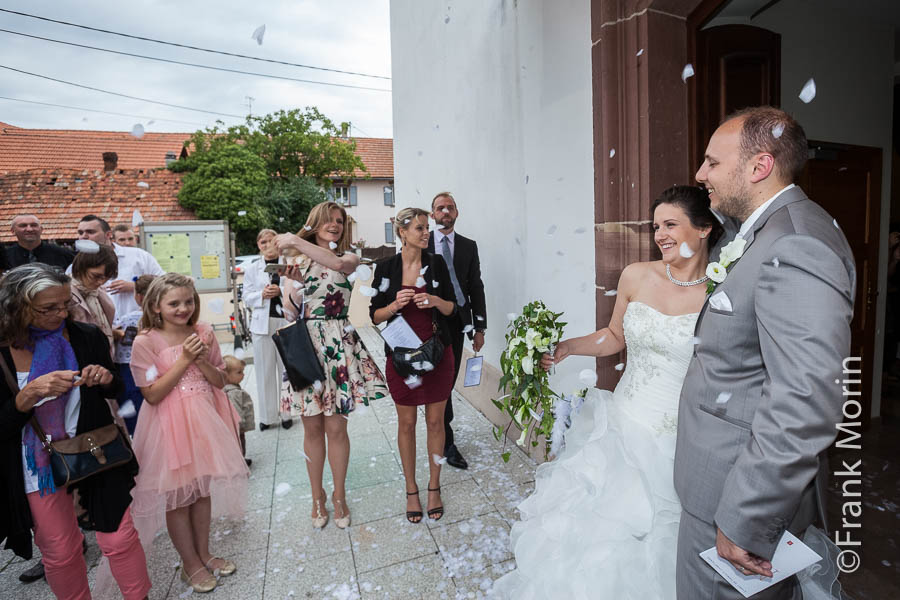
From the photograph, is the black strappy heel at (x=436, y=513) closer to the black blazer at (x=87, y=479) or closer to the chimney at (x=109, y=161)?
the black blazer at (x=87, y=479)

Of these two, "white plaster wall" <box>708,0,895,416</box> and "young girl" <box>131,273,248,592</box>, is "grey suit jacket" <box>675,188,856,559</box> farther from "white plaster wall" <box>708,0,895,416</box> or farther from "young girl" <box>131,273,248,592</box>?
"white plaster wall" <box>708,0,895,416</box>

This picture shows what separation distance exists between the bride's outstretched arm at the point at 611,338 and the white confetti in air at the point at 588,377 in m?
0.78

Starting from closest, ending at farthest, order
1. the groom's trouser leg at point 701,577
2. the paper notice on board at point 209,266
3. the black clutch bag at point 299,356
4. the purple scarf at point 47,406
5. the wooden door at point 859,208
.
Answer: the groom's trouser leg at point 701,577, the purple scarf at point 47,406, the black clutch bag at point 299,356, the wooden door at point 859,208, the paper notice on board at point 209,266

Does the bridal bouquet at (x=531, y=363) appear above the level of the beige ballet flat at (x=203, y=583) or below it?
above

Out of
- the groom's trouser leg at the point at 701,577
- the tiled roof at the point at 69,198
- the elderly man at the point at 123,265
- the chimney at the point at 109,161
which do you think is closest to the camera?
the groom's trouser leg at the point at 701,577

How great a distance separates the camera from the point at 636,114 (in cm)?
270

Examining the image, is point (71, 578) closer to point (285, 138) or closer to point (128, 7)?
point (128, 7)

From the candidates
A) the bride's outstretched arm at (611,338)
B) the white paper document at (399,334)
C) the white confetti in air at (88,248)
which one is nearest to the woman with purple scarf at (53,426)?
the white confetti in air at (88,248)

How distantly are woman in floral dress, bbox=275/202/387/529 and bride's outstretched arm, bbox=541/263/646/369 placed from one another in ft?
4.24

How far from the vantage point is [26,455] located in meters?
2.11

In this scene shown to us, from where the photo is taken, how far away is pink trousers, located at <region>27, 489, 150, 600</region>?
84.5 inches

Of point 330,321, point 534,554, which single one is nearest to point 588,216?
point 330,321

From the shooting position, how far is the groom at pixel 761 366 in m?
1.14

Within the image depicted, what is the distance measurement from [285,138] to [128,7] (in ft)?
70.6
